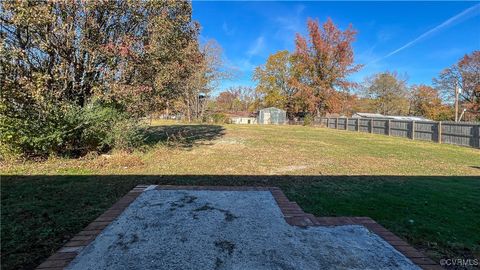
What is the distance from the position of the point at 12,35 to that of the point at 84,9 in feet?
4.87

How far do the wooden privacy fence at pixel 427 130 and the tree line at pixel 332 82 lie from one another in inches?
340

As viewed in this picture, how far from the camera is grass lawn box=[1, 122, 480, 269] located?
2.69 m

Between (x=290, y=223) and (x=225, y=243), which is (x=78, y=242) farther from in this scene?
(x=290, y=223)

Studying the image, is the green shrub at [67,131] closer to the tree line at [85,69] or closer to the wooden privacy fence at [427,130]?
the tree line at [85,69]

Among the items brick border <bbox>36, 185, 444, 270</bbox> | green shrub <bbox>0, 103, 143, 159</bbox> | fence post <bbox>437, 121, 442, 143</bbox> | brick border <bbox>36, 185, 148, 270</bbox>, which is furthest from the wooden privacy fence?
brick border <bbox>36, 185, 148, 270</bbox>

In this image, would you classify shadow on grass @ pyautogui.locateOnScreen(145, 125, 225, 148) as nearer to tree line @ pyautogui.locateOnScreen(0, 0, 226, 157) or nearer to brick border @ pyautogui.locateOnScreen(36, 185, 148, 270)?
tree line @ pyautogui.locateOnScreen(0, 0, 226, 157)

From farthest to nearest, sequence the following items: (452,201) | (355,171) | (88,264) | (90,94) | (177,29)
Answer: (177,29), (90,94), (355,171), (452,201), (88,264)

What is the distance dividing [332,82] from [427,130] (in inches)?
686

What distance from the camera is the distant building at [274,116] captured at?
3781 cm

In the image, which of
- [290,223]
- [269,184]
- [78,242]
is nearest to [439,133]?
[269,184]

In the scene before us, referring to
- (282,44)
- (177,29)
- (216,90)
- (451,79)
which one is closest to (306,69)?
(282,44)

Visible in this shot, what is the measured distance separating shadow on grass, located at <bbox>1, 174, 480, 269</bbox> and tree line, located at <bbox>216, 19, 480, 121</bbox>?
1097 inches

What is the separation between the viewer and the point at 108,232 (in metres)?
2.44

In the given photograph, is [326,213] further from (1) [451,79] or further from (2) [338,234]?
(1) [451,79]
